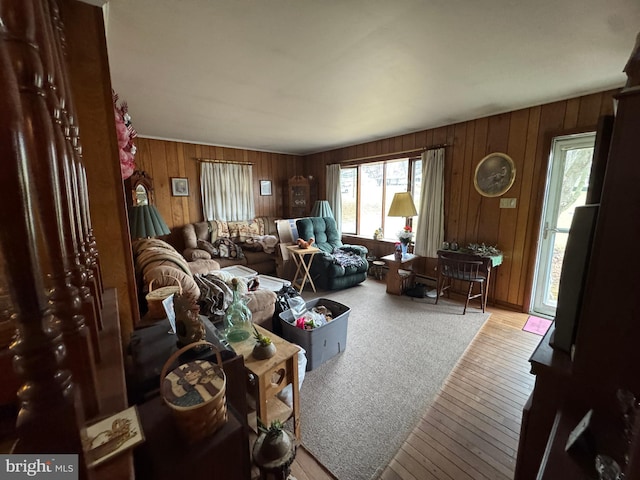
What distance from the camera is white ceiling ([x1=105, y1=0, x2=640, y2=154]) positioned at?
139cm

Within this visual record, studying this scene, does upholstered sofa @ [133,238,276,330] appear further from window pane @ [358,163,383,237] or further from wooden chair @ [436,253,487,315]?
window pane @ [358,163,383,237]

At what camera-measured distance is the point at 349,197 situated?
534cm

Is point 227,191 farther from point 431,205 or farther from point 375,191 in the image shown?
point 431,205

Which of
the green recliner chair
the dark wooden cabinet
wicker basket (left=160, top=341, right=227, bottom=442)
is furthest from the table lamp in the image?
wicker basket (left=160, top=341, right=227, bottom=442)

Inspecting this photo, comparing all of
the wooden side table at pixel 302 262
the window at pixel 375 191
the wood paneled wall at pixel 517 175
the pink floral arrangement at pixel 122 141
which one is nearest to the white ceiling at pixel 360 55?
the wood paneled wall at pixel 517 175

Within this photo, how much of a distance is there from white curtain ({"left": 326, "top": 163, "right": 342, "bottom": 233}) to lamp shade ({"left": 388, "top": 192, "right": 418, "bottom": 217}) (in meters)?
1.75

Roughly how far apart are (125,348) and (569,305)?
1824 mm

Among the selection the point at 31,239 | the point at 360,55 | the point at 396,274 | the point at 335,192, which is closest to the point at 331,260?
the point at 396,274

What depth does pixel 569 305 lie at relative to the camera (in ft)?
2.86

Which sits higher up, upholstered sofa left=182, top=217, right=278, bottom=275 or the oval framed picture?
the oval framed picture

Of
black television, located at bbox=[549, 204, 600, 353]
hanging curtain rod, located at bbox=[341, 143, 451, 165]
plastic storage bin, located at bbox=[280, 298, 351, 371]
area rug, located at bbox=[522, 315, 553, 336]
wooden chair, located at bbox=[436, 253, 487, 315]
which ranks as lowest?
area rug, located at bbox=[522, 315, 553, 336]

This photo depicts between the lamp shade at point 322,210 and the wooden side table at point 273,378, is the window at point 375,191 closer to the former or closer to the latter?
the lamp shade at point 322,210

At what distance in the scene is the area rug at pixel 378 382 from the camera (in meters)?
1.50

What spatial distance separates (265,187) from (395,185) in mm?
2851
